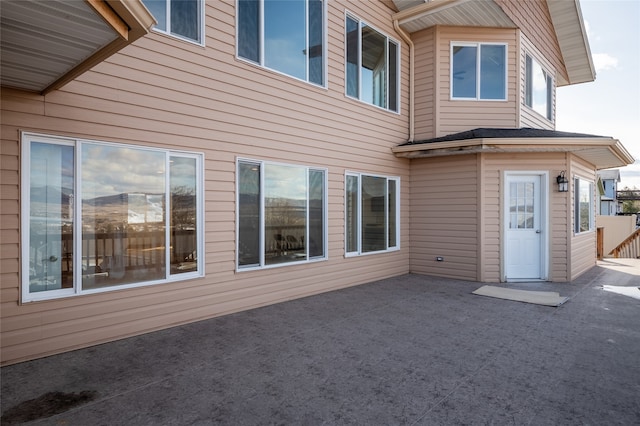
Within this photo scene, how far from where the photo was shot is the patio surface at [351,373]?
261cm

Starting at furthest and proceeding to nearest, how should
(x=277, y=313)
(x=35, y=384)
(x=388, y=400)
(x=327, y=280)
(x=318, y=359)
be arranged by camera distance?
(x=327, y=280) → (x=277, y=313) → (x=318, y=359) → (x=35, y=384) → (x=388, y=400)

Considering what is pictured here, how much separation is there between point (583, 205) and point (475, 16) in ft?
17.0

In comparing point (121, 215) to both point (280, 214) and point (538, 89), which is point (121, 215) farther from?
point (538, 89)

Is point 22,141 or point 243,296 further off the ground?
point 22,141

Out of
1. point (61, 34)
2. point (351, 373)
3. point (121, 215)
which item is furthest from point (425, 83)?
point (61, 34)

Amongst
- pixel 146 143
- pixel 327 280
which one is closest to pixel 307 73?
pixel 146 143

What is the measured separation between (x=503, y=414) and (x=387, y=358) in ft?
3.88

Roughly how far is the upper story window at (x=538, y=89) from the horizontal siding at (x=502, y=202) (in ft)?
7.37

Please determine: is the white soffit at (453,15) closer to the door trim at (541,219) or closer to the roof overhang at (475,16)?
the roof overhang at (475,16)

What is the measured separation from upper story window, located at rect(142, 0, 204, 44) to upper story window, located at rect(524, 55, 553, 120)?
7671mm

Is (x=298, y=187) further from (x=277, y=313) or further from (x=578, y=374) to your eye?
(x=578, y=374)

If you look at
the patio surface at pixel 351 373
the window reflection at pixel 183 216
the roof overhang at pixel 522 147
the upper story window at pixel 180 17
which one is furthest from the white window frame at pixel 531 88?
the window reflection at pixel 183 216

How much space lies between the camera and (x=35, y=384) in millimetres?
3021

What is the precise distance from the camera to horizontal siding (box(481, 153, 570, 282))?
24.3ft
